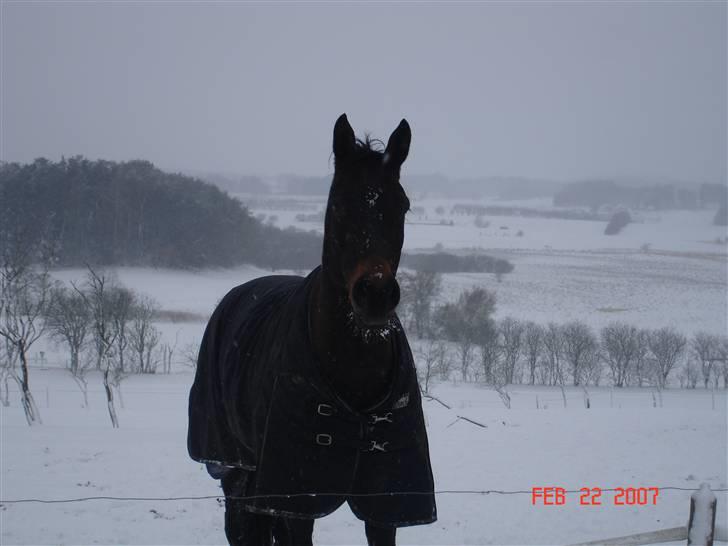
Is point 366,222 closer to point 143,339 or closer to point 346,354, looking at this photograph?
point 346,354

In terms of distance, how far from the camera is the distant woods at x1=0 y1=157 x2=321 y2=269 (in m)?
42.4

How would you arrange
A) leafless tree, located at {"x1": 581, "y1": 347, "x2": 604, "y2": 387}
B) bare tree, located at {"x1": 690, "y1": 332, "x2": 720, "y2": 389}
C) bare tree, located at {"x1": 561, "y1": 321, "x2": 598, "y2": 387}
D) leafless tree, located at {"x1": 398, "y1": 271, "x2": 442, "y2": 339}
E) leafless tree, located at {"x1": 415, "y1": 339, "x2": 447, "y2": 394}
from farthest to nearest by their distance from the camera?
1. leafless tree, located at {"x1": 398, "y1": 271, "x2": 442, "y2": 339}
2. bare tree, located at {"x1": 561, "y1": 321, "x2": 598, "y2": 387}
3. leafless tree, located at {"x1": 581, "y1": 347, "x2": 604, "y2": 387}
4. leafless tree, located at {"x1": 415, "y1": 339, "x2": 447, "y2": 394}
5. bare tree, located at {"x1": 690, "y1": 332, "x2": 720, "y2": 389}

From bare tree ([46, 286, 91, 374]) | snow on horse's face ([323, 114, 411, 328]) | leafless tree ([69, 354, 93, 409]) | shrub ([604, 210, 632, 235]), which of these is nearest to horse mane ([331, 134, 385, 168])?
snow on horse's face ([323, 114, 411, 328])

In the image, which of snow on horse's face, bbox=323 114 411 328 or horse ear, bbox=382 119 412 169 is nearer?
snow on horse's face, bbox=323 114 411 328

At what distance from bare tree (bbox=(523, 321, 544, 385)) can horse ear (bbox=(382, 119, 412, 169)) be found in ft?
102

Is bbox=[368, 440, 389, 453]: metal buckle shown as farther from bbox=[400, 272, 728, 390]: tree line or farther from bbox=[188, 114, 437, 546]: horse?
bbox=[400, 272, 728, 390]: tree line

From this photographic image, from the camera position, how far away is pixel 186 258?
45.1m

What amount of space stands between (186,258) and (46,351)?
1258cm

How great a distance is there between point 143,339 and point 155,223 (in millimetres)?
16087

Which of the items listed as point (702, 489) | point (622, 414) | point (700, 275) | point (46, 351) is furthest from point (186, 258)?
point (702, 489)

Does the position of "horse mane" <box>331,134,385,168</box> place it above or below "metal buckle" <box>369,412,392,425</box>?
above

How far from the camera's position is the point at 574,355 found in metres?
33.0
